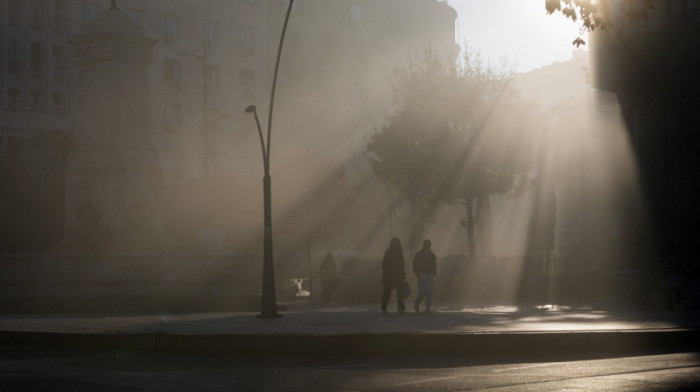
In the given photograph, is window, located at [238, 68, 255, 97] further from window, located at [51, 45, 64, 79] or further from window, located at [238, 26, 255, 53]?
window, located at [51, 45, 64, 79]

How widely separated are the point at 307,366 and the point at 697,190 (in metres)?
23.9

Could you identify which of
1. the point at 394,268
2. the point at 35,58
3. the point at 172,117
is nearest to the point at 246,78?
the point at 172,117

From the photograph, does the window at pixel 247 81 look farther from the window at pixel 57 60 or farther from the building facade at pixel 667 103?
the building facade at pixel 667 103

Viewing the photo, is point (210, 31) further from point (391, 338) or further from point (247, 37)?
point (391, 338)

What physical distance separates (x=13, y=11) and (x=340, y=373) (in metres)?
60.0

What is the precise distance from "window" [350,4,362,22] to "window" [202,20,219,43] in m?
24.8

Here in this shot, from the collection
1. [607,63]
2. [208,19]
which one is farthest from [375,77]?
[607,63]

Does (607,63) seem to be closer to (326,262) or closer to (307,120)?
(326,262)

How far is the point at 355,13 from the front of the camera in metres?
99.2

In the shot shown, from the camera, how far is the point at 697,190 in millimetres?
33312

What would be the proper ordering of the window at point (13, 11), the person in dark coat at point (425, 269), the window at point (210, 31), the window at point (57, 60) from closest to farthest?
the person in dark coat at point (425, 269), the window at point (13, 11), the window at point (57, 60), the window at point (210, 31)

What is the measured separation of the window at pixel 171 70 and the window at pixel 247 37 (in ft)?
21.8

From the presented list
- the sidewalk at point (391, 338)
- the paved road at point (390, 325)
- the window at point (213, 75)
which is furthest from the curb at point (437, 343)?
the window at point (213, 75)

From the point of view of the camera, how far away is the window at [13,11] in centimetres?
6556
